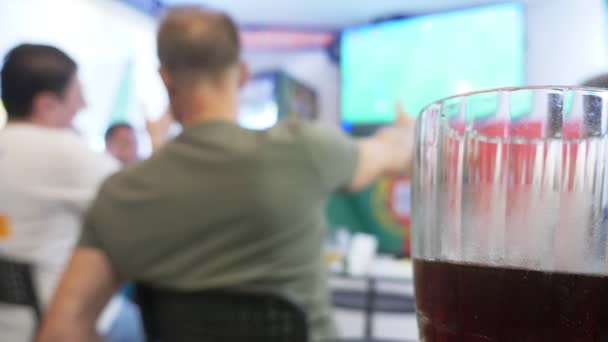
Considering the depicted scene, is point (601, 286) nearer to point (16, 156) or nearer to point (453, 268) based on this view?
point (453, 268)

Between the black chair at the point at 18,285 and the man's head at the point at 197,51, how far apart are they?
49cm

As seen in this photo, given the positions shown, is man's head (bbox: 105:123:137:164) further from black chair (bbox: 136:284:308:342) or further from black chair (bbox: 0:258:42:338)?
black chair (bbox: 136:284:308:342)

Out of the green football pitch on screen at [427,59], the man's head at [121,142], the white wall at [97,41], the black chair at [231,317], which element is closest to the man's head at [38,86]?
the white wall at [97,41]

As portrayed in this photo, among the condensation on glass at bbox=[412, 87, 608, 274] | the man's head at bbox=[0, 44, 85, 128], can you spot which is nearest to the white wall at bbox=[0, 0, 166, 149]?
the man's head at bbox=[0, 44, 85, 128]

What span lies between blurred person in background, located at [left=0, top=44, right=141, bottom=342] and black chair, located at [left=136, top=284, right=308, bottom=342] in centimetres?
52

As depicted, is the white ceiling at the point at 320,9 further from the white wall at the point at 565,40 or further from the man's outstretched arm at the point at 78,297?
the man's outstretched arm at the point at 78,297

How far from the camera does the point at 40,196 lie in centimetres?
124

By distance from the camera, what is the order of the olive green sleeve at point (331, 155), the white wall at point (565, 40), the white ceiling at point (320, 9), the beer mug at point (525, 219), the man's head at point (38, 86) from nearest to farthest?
the beer mug at point (525, 219) < the olive green sleeve at point (331, 155) < the man's head at point (38, 86) < the white wall at point (565, 40) < the white ceiling at point (320, 9)

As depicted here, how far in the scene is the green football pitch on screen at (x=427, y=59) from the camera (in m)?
2.34

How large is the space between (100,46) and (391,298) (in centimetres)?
164

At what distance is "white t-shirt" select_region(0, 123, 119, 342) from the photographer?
1.21 meters

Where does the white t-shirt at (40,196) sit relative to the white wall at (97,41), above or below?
below

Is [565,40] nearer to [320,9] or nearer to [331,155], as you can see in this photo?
[320,9]

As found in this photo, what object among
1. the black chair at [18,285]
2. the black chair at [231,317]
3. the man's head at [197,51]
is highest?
the man's head at [197,51]
